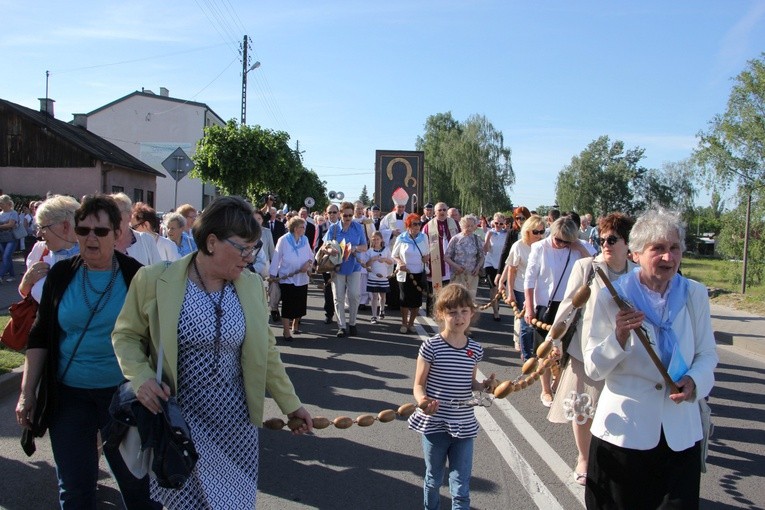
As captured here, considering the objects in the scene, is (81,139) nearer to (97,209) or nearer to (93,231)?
(97,209)

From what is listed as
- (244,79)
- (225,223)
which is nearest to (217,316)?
(225,223)

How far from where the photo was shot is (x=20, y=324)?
13.9 feet

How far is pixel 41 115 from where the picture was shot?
123 feet

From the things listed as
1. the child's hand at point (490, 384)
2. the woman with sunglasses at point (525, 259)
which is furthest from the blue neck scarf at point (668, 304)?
the woman with sunglasses at point (525, 259)

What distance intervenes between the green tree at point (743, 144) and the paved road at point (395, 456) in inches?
386

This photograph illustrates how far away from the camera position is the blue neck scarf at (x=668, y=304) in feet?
10.3

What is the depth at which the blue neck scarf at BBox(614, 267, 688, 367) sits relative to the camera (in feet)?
10.3

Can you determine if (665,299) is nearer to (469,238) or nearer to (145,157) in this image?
(469,238)

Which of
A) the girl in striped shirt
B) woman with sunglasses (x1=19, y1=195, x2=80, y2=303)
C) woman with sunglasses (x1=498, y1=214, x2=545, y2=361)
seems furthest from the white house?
the girl in striped shirt

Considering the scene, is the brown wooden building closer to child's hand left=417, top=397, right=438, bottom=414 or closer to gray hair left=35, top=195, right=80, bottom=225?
gray hair left=35, top=195, right=80, bottom=225

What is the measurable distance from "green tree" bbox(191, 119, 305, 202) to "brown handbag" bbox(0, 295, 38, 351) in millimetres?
23686

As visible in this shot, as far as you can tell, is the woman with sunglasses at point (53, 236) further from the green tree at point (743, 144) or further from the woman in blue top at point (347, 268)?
the green tree at point (743, 144)

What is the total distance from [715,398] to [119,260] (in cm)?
672

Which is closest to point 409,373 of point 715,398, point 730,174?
point 715,398
